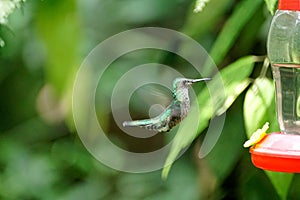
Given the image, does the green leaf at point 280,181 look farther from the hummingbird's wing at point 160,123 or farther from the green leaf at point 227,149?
the hummingbird's wing at point 160,123

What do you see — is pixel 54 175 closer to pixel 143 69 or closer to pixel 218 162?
pixel 143 69

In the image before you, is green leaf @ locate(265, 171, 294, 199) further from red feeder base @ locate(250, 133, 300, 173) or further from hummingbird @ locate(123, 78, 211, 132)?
hummingbird @ locate(123, 78, 211, 132)

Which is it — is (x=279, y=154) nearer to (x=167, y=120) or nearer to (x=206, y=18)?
(x=167, y=120)

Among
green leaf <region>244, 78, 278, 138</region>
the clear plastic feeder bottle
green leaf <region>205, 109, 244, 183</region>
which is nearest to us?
the clear plastic feeder bottle

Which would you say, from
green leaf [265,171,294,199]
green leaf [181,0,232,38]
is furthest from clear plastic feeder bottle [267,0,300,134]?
green leaf [181,0,232,38]

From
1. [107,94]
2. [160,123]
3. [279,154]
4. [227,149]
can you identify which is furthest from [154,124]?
[107,94]

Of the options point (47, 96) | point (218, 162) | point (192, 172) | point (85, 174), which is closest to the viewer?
point (218, 162)

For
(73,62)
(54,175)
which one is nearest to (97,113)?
(54,175)
